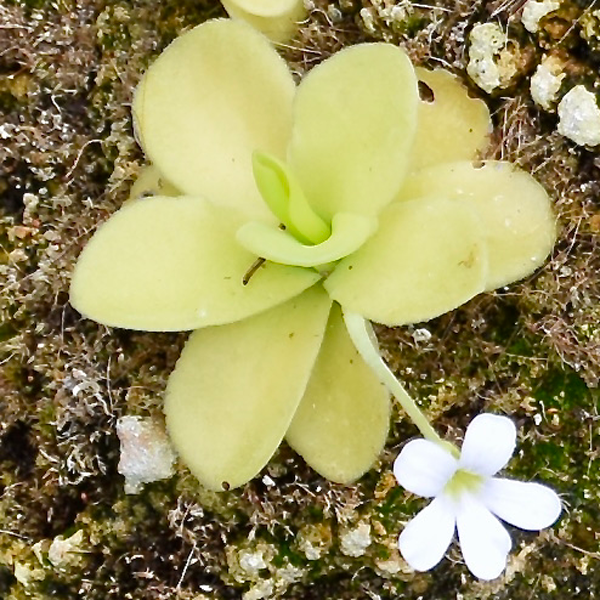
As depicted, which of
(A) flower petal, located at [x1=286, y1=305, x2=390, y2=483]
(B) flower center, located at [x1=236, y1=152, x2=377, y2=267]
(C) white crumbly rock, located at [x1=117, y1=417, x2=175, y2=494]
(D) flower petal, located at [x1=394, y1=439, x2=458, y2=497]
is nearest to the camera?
(D) flower petal, located at [x1=394, y1=439, x2=458, y2=497]

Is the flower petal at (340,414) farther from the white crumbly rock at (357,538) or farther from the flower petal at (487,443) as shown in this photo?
the flower petal at (487,443)

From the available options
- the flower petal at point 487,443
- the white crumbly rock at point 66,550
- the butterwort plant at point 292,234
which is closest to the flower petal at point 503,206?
the butterwort plant at point 292,234

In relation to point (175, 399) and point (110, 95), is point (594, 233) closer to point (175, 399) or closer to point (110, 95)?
point (175, 399)

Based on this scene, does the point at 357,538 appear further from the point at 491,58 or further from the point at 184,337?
the point at 491,58

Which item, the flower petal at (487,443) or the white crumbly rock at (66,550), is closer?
the flower petal at (487,443)

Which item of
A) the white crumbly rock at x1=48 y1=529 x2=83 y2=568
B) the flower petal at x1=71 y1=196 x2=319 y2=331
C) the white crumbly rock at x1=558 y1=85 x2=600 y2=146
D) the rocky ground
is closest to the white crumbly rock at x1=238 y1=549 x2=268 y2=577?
the rocky ground

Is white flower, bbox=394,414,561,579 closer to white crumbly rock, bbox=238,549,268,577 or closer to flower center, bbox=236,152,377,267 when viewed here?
flower center, bbox=236,152,377,267

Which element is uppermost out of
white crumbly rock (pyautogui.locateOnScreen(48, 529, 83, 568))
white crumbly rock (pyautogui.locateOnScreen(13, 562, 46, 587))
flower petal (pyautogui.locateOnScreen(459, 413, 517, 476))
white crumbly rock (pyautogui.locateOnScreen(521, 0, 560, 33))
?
white crumbly rock (pyautogui.locateOnScreen(521, 0, 560, 33))

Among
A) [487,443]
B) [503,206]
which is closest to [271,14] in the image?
[503,206]

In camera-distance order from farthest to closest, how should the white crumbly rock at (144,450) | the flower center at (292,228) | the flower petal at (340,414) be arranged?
the white crumbly rock at (144,450), the flower petal at (340,414), the flower center at (292,228)
